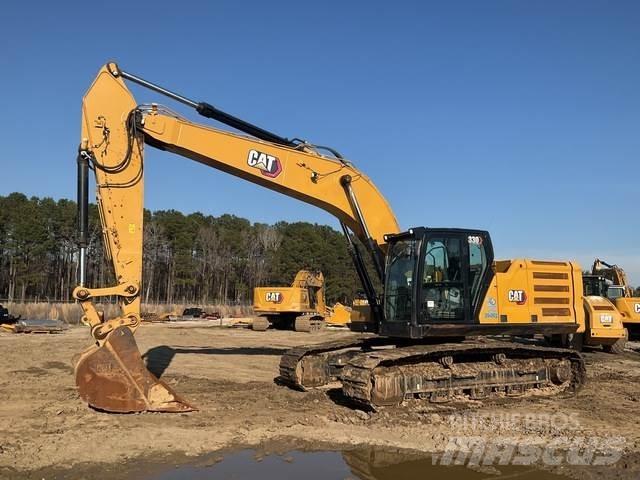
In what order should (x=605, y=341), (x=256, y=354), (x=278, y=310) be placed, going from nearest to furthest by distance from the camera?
(x=256, y=354) < (x=605, y=341) < (x=278, y=310)

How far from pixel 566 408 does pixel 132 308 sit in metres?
7.10

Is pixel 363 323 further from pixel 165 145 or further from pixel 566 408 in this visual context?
pixel 165 145

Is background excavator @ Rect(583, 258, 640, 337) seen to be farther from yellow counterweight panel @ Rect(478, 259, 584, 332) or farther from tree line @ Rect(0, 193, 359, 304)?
tree line @ Rect(0, 193, 359, 304)

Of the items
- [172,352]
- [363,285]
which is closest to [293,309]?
[172,352]

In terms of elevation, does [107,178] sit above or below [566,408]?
above

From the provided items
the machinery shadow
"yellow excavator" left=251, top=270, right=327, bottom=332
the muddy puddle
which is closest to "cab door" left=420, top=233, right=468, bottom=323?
the muddy puddle

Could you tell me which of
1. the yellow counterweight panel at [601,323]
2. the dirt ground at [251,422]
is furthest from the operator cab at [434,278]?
the yellow counterweight panel at [601,323]

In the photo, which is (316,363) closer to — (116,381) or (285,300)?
(116,381)

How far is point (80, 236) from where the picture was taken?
29.8 ft

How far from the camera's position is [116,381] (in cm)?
825

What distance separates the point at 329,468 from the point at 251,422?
2100 mm

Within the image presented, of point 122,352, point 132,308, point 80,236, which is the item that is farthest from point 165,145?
point 122,352

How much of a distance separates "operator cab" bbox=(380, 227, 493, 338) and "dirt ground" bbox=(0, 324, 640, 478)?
4.57 feet

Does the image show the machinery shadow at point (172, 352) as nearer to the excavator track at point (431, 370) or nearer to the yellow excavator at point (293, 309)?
the excavator track at point (431, 370)
